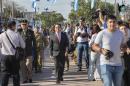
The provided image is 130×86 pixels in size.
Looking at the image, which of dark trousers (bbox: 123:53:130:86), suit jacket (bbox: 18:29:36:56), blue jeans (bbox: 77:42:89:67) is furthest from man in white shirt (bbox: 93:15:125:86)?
blue jeans (bbox: 77:42:89:67)

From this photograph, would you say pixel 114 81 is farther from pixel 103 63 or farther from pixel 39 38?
pixel 39 38

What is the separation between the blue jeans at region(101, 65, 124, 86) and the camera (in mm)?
8941

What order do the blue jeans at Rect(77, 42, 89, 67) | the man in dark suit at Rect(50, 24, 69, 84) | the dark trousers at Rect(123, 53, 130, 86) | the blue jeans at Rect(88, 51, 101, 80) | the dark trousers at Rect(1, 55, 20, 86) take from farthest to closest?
1. the blue jeans at Rect(77, 42, 89, 67)
2. the blue jeans at Rect(88, 51, 101, 80)
3. the man in dark suit at Rect(50, 24, 69, 84)
4. the dark trousers at Rect(1, 55, 20, 86)
5. the dark trousers at Rect(123, 53, 130, 86)

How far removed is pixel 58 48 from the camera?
1430 centimetres

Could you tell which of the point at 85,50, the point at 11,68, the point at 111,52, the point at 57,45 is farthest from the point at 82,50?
the point at 111,52

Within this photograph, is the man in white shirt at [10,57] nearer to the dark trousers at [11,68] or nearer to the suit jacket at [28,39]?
the dark trousers at [11,68]

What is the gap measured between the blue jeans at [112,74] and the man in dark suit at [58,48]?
5337mm

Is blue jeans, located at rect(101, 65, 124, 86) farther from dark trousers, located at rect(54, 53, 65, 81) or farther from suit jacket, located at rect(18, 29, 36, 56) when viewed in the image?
suit jacket, located at rect(18, 29, 36, 56)

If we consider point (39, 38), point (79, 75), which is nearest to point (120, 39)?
point (79, 75)

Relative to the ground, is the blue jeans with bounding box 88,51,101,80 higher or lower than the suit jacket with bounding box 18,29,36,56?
Result: lower

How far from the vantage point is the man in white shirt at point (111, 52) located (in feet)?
29.4

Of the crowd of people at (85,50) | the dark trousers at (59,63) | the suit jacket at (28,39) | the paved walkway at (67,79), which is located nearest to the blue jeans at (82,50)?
the crowd of people at (85,50)

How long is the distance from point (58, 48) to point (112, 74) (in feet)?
17.7

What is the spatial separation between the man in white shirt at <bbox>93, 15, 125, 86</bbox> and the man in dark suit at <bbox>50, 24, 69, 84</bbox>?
17.4 ft
